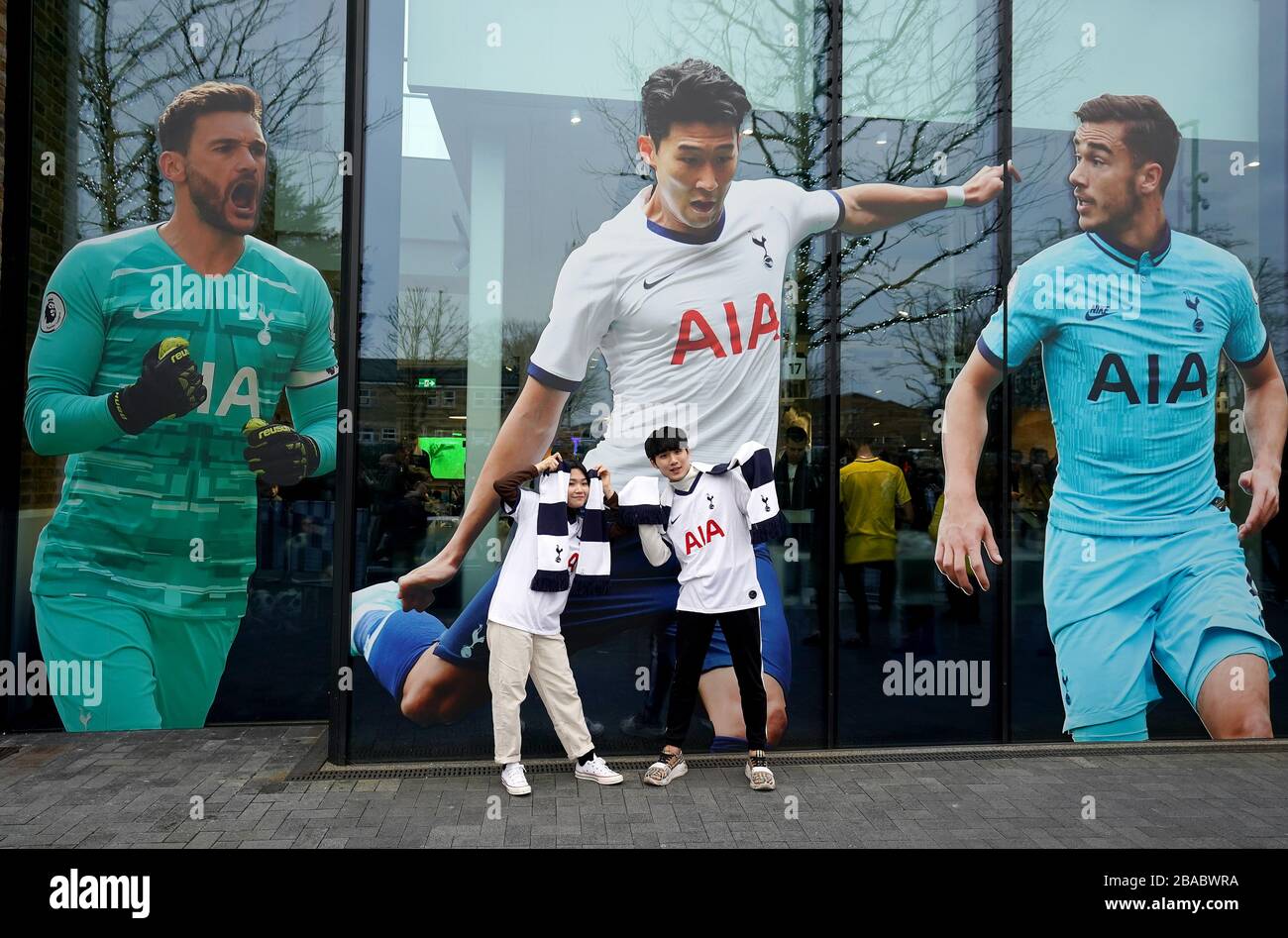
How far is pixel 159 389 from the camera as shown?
5.67m

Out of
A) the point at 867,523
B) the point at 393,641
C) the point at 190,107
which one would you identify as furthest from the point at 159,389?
the point at 867,523

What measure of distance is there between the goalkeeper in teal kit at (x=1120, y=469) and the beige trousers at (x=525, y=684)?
8.24ft

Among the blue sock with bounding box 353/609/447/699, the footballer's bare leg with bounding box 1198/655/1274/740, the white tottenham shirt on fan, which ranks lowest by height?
the footballer's bare leg with bounding box 1198/655/1274/740

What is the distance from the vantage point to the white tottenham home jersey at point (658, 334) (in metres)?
5.40

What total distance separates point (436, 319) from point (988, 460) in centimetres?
355

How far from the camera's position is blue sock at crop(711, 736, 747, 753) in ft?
17.9

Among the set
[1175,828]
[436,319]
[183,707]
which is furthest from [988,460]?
[183,707]

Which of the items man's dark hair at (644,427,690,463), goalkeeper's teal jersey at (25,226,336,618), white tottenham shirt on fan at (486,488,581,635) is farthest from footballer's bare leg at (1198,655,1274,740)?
goalkeeper's teal jersey at (25,226,336,618)

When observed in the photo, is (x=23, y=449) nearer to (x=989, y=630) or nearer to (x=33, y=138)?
(x=33, y=138)

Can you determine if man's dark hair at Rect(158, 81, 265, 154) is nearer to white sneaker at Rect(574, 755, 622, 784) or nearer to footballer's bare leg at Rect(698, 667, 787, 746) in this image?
white sneaker at Rect(574, 755, 622, 784)

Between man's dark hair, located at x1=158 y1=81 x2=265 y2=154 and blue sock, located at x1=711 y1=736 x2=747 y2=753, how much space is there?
500 centimetres

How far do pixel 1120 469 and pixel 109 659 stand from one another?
6507mm

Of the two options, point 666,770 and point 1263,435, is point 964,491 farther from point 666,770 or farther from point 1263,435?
point 666,770

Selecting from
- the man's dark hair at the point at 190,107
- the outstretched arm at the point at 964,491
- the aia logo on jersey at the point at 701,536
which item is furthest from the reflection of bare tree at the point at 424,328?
the outstretched arm at the point at 964,491
